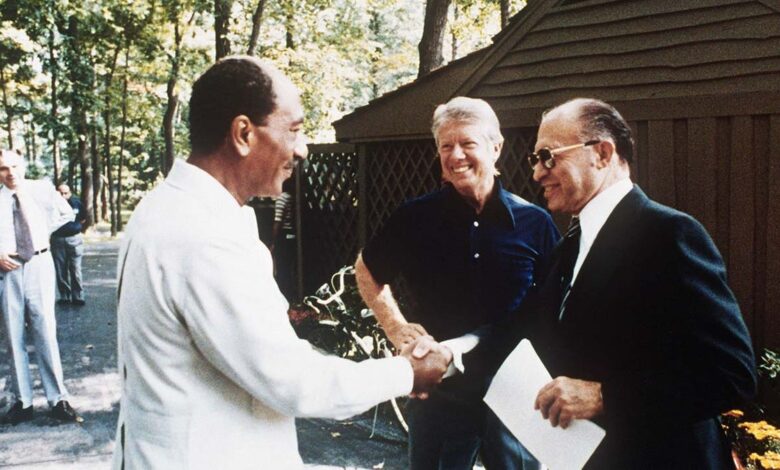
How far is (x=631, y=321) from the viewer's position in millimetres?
1947

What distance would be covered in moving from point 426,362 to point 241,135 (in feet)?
3.32

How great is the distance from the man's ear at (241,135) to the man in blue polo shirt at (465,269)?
126 cm

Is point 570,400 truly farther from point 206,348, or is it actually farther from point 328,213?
point 328,213

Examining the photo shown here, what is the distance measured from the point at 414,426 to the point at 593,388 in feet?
3.99

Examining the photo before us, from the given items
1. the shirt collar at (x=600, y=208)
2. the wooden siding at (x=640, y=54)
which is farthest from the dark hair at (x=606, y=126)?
the wooden siding at (x=640, y=54)

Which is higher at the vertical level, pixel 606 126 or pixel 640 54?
pixel 640 54

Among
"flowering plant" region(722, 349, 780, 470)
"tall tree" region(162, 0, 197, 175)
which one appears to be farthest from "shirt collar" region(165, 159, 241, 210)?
"tall tree" region(162, 0, 197, 175)

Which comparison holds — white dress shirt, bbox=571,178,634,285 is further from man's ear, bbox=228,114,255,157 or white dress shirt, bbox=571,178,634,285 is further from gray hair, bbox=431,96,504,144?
man's ear, bbox=228,114,255,157

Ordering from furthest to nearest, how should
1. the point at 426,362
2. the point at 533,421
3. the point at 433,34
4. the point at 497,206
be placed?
the point at 433,34
the point at 497,206
the point at 426,362
the point at 533,421

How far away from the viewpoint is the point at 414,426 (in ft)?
9.91

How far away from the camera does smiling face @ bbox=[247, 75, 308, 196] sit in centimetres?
180

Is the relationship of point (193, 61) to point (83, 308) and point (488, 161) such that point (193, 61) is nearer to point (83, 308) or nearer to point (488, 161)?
point (83, 308)

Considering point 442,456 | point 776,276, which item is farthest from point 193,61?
point 442,456

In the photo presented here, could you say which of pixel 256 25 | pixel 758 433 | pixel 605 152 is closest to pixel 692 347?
pixel 605 152
